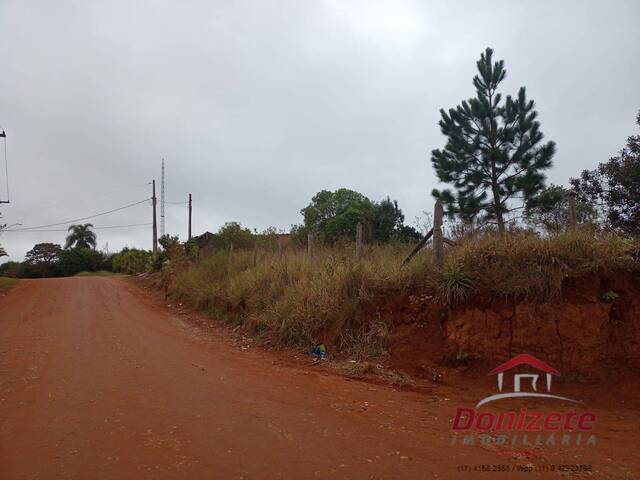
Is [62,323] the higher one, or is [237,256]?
[237,256]

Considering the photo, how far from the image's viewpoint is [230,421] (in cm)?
483

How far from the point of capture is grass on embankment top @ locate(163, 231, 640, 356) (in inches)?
278

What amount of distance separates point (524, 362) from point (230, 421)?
4.33m

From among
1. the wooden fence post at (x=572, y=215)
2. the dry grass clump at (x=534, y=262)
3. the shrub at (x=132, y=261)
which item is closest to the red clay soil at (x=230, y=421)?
the dry grass clump at (x=534, y=262)

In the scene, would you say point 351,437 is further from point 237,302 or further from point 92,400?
point 237,302

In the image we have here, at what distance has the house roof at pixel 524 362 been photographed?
256 inches

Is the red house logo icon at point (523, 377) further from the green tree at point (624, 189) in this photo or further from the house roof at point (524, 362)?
the green tree at point (624, 189)

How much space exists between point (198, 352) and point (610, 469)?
22.1ft

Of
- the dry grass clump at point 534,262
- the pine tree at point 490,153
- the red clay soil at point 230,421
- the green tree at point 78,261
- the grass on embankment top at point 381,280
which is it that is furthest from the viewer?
the green tree at point 78,261

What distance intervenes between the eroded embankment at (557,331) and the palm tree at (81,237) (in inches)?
2303

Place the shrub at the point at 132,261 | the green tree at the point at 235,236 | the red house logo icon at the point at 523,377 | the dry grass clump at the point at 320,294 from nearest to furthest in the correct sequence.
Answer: the red house logo icon at the point at 523,377 → the dry grass clump at the point at 320,294 → the green tree at the point at 235,236 → the shrub at the point at 132,261

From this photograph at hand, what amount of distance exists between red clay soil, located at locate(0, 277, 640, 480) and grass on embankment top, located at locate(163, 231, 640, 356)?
1.08m

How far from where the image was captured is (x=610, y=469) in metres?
3.94

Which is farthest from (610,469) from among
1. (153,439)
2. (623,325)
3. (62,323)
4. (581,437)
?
(62,323)
